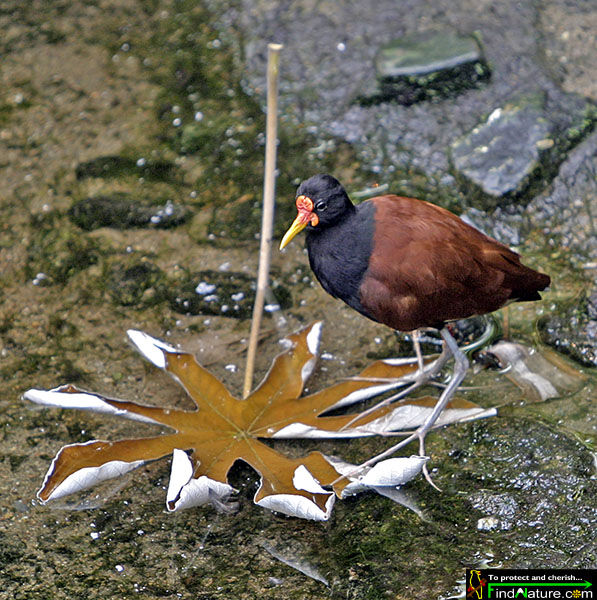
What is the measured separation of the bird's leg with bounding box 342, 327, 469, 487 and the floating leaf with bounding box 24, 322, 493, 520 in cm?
5

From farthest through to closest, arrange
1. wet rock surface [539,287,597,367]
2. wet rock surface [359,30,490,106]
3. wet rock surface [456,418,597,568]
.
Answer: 1. wet rock surface [359,30,490,106]
2. wet rock surface [539,287,597,367]
3. wet rock surface [456,418,597,568]

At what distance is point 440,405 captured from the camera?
10.1 feet

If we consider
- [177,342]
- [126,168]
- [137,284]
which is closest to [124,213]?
Answer: [126,168]

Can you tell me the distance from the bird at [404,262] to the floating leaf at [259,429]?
0.18 metres

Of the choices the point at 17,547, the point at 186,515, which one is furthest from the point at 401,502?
the point at 17,547

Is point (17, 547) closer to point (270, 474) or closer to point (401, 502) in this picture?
point (270, 474)

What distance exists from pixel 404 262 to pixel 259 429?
2.66ft

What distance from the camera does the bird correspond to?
3053 millimetres

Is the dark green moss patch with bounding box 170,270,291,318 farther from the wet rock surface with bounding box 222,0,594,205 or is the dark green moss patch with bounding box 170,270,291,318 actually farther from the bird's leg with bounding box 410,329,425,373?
the wet rock surface with bounding box 222,0,594,205

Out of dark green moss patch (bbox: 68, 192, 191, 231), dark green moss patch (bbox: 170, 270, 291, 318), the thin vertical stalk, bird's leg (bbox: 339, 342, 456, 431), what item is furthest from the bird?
dark green moss patch (bbox: 68, 192, 191, 231)

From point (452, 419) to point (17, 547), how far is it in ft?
5.22

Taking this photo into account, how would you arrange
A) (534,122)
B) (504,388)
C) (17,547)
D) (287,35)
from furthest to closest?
(287,35)
(534,122)
(504,388)
(17,547)

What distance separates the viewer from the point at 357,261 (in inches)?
121

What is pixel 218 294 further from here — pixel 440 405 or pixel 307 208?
pixel 440 405
